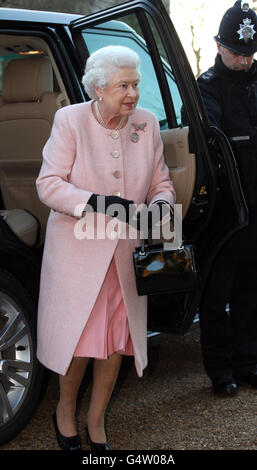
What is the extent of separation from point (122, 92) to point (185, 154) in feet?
2.37

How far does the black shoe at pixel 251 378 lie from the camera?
4195mm

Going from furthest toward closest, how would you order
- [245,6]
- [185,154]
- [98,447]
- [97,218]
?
[245,6] < [185,154] < [98,447] < [97,218]

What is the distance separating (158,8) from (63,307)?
1.39m

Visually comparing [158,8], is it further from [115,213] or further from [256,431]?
[256,431]

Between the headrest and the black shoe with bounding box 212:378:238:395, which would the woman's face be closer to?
the headrest

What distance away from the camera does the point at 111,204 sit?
9.89 feet

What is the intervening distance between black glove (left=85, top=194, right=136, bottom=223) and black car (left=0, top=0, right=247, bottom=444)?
0.58 meters

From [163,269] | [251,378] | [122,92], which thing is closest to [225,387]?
[251,378]

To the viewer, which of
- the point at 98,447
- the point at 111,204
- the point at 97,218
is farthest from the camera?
the point at 98,447

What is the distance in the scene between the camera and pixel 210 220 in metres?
3.80

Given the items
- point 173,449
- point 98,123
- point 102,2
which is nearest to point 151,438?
point 173,449

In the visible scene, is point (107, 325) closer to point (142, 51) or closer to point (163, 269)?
point (163, 269)

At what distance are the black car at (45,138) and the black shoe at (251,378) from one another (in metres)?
0.63

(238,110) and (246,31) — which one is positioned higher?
(246,31)
